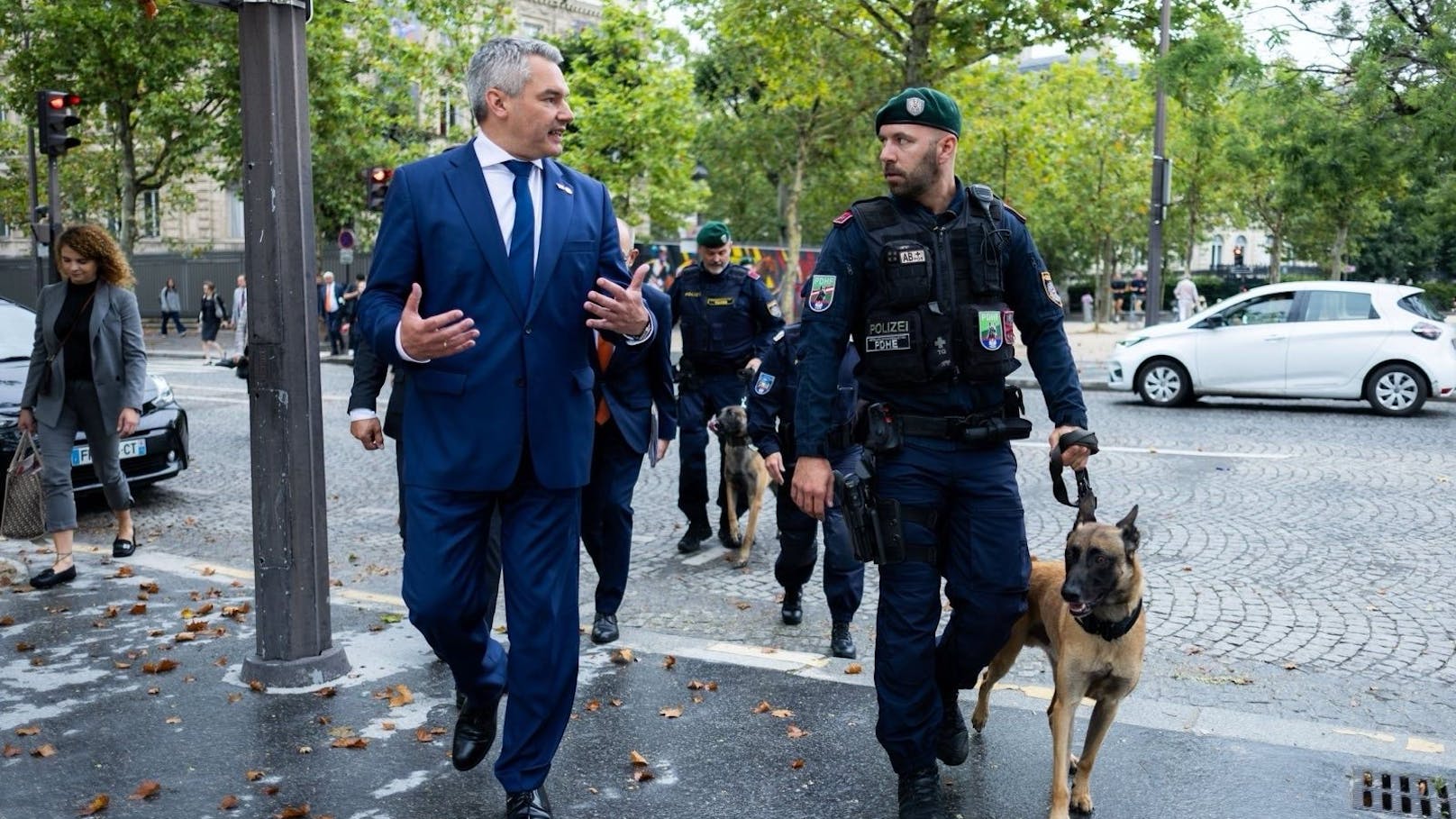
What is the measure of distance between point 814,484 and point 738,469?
426cm

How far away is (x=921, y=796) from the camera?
3.88 meters

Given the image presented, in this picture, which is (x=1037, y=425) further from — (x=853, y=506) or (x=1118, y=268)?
(x=1118, y=268)

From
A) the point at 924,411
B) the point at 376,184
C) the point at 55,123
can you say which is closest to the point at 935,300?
the point at 924,411

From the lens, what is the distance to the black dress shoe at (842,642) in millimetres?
5770

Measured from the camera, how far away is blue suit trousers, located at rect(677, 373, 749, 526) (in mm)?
8219

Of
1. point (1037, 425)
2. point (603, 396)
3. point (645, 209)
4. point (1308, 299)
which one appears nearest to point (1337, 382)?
point (1308, 299)

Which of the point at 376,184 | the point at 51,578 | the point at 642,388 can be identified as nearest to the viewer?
the point at 642,388

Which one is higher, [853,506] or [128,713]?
[853,506]

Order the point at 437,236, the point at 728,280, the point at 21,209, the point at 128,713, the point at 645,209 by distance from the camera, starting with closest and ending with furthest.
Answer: the point at 437,236 < the point at 128,713 < the point at 728,280 < the point at 645,209 < the point at 21,209

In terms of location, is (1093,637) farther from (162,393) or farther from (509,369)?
(162,393)

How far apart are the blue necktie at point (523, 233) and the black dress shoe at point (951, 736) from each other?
185 cm

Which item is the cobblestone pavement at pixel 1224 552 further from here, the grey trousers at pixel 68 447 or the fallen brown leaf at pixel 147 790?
the fallen brown leaf at pixel 147 790

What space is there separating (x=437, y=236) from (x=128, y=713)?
2.46m

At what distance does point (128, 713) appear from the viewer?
495 cm
